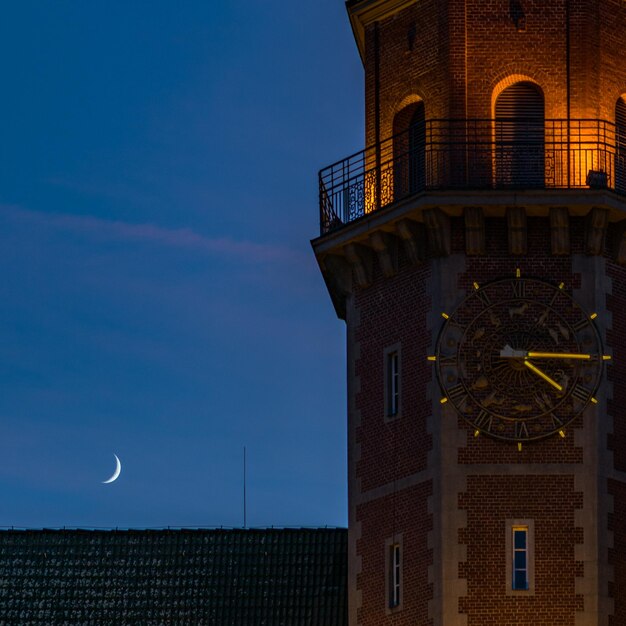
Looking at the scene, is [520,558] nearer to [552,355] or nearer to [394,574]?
[394,574]

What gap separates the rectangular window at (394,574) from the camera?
5225cm

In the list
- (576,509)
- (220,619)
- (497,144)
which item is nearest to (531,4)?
(497,144)

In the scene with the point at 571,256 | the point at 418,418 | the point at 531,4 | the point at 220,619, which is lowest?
the point at 220,619

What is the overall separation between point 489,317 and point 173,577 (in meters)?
8.99

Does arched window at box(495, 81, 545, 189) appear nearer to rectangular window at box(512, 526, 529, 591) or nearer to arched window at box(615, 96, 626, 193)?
arched window at box(615, 96, 626, 193)

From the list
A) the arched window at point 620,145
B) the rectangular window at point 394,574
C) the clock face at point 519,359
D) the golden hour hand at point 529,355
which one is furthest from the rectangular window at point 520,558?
the arched window at point 620,145

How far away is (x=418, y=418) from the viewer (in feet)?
173

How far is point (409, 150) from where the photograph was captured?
54.5 metres

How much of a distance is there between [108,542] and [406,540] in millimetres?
7669

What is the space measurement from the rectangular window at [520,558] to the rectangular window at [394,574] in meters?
2.42

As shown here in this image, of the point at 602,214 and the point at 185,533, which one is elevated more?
the point at 602,214

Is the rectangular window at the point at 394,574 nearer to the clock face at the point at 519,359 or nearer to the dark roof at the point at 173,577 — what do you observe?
the dark roof at the point at 173,577

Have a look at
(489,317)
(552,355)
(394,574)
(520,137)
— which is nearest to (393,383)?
(489,317)

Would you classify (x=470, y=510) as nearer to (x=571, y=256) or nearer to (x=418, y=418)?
(x=418, y=418)
